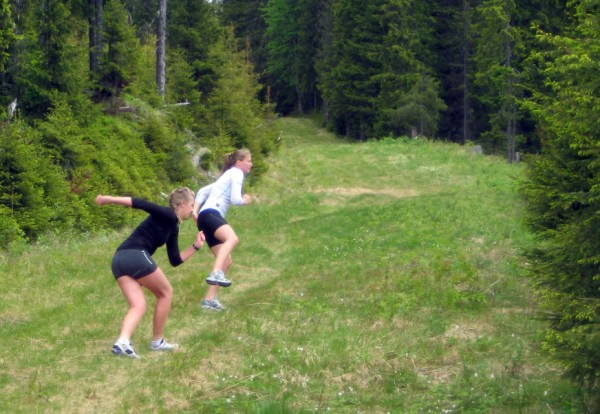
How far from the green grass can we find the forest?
2.90 feet

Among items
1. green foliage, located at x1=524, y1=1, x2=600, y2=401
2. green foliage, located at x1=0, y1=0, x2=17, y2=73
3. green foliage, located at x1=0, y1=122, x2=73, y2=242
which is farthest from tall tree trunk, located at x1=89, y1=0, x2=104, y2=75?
green foliage, located at x1=524, y1=1, x2=600, y2=401

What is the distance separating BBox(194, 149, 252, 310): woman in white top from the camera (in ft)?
33.9

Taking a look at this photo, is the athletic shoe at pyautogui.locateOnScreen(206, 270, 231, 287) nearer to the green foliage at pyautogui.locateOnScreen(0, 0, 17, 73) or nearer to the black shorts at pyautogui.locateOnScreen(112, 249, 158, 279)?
the black shorts at pyautogui.locateOnScreen(112, 249, 158, 279)

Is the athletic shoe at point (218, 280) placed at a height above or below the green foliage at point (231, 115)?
below

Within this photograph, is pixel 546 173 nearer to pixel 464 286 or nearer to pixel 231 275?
pixel 464 286

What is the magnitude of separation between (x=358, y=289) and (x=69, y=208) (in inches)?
351

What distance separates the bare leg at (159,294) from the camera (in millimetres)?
8156

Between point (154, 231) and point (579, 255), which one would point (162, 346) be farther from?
point (579, 255)

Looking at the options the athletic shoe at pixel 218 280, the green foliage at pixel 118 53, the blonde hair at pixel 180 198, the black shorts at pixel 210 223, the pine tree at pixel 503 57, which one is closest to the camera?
the blonde hair at pixel 180 198

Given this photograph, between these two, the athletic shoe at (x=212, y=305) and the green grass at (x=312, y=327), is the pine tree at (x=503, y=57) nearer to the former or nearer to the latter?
the green grass at (x=312, y=327)

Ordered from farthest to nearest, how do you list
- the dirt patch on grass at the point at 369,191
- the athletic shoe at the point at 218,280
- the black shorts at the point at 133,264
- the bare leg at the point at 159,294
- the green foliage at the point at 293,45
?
the green foliage at the point at 293,45
the dirt patch on grass at the point at 369,191
the athletic shoe at the point at 218,280
the bare leg at the point at 159,294
the black shorts at the point at 133,264

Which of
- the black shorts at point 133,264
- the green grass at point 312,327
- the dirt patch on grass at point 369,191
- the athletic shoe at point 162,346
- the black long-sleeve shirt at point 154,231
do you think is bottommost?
the dirt patch on grass at point 369,191

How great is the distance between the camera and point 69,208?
18.2 m

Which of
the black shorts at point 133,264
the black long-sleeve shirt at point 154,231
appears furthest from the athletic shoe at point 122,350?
the black long-sleeve shirt at point 154,231
